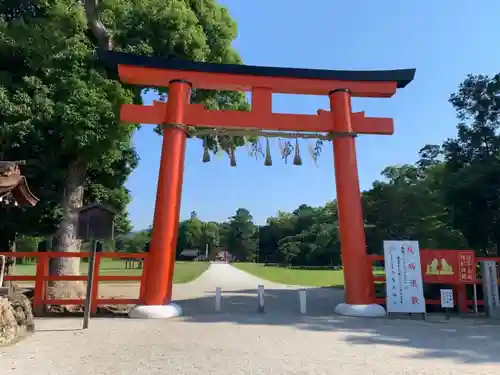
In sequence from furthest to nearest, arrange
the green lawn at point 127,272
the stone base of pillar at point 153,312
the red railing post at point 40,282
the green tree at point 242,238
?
the green tree at point 242,238 < the green lawn at point 127,272 < the red railing post at point 40,282 < the stone base of pillar at point 153,312

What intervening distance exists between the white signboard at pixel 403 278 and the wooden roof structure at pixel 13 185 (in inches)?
307

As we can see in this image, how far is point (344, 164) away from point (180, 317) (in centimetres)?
527

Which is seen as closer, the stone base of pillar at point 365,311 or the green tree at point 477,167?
the stone base of pillar at point 365,311

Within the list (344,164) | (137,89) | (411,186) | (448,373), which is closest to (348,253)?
(344,164)

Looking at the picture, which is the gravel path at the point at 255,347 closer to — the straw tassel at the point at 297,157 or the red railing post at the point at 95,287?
the red railing post at the point at 95,287

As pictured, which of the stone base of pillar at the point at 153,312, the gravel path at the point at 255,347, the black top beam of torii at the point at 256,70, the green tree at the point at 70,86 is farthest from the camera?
the green tree at the point at 70,86

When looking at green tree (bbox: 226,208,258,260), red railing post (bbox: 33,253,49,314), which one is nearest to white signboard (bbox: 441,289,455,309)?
red railing post (bbox: 33,253,49,314)

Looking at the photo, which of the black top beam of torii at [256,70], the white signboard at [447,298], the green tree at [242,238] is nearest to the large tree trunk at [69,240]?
the black top beam of torii at [256,70]

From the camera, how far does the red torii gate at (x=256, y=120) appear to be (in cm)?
913

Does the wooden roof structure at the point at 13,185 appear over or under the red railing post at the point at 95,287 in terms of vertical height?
over

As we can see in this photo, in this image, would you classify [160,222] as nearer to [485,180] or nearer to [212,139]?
[212,139]

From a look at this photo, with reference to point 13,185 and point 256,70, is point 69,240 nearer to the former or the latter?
point 13,185

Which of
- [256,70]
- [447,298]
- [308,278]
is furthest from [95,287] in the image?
[308,278]

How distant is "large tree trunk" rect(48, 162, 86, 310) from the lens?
10641 millimetres
